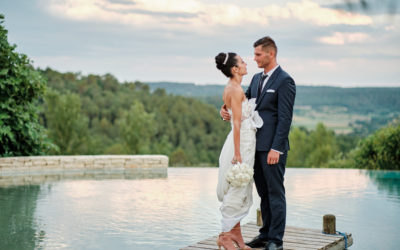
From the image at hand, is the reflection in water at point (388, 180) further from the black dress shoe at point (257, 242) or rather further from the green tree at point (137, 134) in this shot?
the green tree at point (137, 134)

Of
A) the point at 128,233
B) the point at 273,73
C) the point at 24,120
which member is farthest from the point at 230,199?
the point at 24,120

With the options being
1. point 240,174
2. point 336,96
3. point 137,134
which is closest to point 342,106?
point 336,96

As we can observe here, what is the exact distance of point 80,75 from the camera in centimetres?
4138

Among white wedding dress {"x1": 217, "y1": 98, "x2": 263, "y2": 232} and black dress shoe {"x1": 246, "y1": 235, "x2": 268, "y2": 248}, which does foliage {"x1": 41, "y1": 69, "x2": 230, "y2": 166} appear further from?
white wedding dress {"x1": 217, "y1": 98, "x2": 263, "y2": 232}

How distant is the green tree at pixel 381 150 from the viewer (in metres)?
12.3

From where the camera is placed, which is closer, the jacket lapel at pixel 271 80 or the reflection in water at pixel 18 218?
the jacket lapel at pixel 271 80

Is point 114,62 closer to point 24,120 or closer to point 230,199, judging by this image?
point 24,120

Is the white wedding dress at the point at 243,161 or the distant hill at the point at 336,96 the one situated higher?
the distant hill at the point at 336,96

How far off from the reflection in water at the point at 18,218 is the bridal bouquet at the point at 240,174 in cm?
A: 227

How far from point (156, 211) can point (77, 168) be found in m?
4.85

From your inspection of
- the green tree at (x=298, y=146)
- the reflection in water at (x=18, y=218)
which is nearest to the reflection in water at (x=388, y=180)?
the reflection in water at (x=18, y=218)

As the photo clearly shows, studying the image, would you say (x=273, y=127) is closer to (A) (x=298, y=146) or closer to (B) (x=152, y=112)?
(A) (x=298, y=146)

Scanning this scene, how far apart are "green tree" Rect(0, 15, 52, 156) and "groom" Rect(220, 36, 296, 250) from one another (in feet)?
26.0

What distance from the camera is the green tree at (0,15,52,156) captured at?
1088 cm
